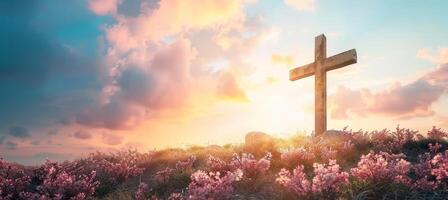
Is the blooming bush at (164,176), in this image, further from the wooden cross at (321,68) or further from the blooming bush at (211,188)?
the wooden cross at (321,68)

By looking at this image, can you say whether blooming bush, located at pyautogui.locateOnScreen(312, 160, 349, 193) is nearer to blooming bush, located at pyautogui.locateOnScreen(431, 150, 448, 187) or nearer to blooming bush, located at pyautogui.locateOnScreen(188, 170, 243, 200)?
blooming bush, located at pyautogui.locateOnScreen(188, 170, 243, 200)

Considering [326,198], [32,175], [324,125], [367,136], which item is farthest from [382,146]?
[32,175]

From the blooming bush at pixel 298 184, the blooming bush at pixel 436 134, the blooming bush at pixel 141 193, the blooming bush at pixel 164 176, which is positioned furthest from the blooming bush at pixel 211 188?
the blooming bush at pixel 436 134

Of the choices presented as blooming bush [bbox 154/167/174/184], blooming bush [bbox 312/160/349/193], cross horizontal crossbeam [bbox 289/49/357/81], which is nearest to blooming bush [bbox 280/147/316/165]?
blooming bush [bbox 154/167/174/184]

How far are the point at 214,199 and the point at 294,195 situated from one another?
1418mm

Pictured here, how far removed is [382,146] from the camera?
10.9 metres

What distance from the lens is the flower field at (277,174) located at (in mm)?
6082

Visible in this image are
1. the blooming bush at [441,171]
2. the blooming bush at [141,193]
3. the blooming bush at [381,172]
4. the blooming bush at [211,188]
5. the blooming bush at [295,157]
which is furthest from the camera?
the blooming bush at [295,157]

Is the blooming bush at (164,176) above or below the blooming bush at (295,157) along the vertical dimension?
below

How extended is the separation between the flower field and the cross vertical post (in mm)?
1757

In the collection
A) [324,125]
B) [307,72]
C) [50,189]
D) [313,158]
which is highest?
[307,72]

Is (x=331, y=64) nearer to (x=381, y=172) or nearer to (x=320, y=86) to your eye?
(x=320, y=86)

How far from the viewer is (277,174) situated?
28.4ft

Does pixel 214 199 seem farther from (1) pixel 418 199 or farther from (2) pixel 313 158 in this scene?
(2) pixel 313 158
